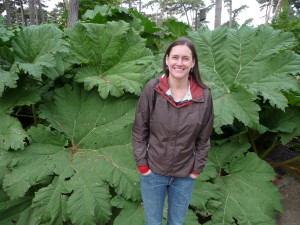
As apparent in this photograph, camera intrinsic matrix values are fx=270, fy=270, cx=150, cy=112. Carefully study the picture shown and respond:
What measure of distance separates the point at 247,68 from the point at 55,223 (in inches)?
82.0

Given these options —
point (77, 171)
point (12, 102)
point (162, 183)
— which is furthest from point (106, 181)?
point (12, 102)

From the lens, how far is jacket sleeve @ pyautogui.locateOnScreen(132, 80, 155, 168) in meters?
1.41

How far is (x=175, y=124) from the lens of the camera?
136cm

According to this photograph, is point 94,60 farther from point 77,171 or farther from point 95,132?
point 77,171

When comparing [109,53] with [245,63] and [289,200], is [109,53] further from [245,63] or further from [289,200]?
[289,200]

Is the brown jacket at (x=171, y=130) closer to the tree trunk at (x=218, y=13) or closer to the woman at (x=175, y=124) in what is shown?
the woman at (x=175, y=124)

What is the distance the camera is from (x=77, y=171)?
Result: 211 centimetres

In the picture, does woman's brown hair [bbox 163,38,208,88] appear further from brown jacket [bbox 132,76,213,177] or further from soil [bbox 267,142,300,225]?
soil [bbox 267,142,300,225]

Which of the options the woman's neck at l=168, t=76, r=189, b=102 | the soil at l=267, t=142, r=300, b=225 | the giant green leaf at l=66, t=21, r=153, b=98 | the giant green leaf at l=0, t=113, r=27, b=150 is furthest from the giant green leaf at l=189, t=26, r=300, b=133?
the giant green leaf at l=0, t=113, r=27, b=150

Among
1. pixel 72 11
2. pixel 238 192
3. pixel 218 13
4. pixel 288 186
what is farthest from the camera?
pixel 218 13

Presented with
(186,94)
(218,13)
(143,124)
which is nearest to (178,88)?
(186,94)

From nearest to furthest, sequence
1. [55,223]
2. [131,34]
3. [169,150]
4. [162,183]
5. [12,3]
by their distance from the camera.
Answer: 1. [169,150]
2. [162,183]
3. [55,223]
4. [131,34]
5. [12,3]

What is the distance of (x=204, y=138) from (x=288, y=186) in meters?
1.78

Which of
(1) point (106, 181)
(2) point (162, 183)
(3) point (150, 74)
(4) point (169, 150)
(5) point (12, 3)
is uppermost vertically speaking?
(5) point (12, 3)
